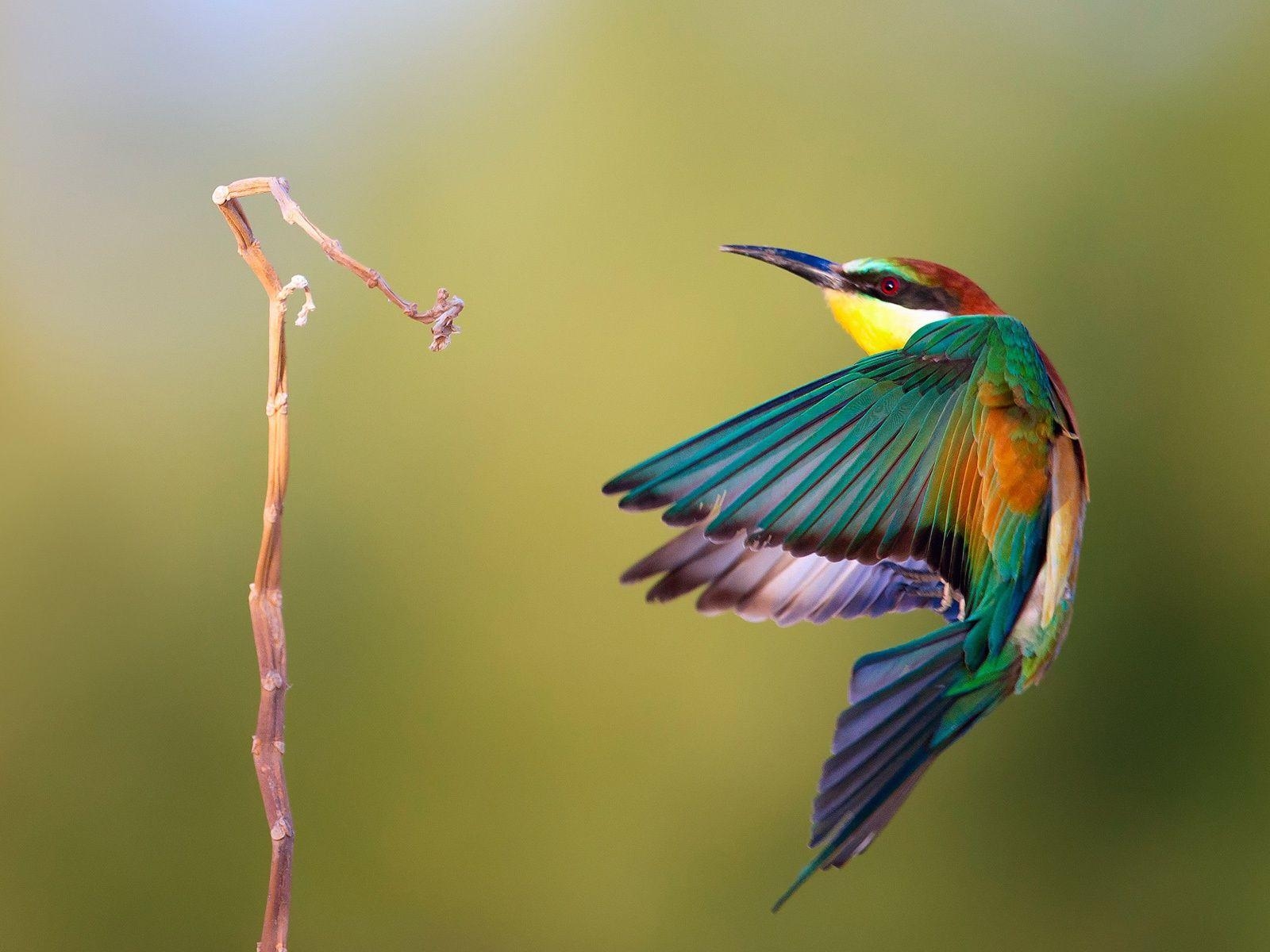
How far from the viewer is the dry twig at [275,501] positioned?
326mm

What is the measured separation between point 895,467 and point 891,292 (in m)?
0.16

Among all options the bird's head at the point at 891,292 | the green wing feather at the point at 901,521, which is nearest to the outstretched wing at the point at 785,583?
the green wing feather at the point at 901,521

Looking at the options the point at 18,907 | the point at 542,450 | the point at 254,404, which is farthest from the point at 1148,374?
the point at 18,907

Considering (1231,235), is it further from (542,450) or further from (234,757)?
(234,757)

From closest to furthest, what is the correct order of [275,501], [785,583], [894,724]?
[275,501], [894,724], [785,583]

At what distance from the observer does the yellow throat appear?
580 millimetres

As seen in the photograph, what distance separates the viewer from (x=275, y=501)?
0.33 m

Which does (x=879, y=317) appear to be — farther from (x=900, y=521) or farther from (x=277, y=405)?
(x=277, y=405)

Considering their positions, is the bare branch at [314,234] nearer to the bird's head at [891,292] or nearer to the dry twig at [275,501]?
the dry twig at [275,501]

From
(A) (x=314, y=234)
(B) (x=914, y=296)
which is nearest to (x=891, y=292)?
(B) (x=914, y=296)

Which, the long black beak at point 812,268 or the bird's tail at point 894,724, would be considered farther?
the long black beak at point 812,268

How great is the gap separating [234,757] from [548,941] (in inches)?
17.7

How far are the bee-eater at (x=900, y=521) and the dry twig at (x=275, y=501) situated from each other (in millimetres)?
106

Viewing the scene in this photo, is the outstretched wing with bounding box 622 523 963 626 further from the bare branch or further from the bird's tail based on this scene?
the bare branch
